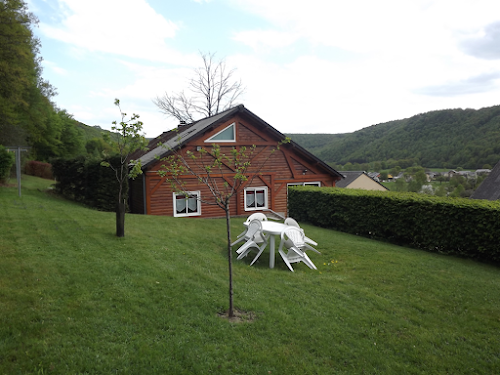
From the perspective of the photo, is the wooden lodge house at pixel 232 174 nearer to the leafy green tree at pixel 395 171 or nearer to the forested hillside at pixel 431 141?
the forested hillside at pixel 431 141

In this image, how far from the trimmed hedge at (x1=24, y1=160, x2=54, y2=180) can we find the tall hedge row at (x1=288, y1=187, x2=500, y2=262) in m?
25.0

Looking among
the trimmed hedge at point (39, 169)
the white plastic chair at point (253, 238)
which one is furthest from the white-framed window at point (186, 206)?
the trimmed hedge at point (39, 169)

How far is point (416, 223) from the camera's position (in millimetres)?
12164

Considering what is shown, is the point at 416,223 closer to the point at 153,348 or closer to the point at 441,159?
the point at 153,348

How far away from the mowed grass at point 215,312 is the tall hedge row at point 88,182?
268 inches

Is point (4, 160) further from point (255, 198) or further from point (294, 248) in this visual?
point (294, 248)

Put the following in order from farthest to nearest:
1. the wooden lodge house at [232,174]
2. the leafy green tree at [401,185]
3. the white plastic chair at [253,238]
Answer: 1. the leafy green tree at [401,185]
2. the wooden lodge house at [232,174]
3. the white plastic chair at [253,238]

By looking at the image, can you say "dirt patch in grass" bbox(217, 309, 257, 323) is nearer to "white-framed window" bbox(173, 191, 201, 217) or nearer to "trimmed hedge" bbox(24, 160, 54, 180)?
"white-framed window" bbox(173, 191, 201, 217)

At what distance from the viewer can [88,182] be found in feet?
54.7

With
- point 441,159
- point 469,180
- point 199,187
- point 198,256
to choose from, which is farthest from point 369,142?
point 198,256

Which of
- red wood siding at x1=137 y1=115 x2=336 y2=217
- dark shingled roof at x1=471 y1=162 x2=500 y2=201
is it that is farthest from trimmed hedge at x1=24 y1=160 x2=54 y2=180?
dark shingled roof at x1=471 y1=162 x2=500 y2=201

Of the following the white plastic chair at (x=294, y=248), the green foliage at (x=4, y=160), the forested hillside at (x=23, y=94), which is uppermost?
the forested hillside at (x=23, y=94)

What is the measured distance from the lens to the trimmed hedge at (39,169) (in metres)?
31.0

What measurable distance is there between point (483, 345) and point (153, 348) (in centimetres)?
488
